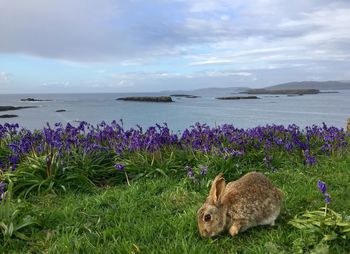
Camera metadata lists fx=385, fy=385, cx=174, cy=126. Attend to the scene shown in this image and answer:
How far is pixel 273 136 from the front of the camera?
8.09m

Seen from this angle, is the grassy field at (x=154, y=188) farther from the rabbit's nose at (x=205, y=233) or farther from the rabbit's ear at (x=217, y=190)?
the rabbit's ear at (x=217, y=190)

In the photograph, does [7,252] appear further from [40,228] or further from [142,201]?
[142,201]

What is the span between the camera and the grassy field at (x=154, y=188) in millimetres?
3615

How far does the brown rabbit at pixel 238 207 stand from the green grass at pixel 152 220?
0.37 ft

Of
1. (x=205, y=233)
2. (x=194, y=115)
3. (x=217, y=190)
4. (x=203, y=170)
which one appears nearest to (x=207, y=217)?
(x=205, y=233)

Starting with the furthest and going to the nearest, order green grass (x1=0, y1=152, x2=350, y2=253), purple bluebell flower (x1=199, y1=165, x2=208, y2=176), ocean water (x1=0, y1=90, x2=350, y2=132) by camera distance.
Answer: ocean water (x1=0, y1=90, x2=350, y2=132) < purple bluebell flower (x1=199, y1=165, x2=208, y2=176) < green grass (x1=0, y1=152, x2=350, y2=253)

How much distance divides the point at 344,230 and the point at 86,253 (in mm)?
2335

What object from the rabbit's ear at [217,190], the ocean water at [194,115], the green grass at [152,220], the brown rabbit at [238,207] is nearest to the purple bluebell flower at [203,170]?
the green grass at [152,220]

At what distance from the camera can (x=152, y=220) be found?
4266 millimetres

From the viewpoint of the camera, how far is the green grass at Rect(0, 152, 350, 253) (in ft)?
11.6

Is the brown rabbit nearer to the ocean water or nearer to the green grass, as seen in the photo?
the green grass

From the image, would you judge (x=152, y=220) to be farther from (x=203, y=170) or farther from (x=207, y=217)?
(x=203, y=170)

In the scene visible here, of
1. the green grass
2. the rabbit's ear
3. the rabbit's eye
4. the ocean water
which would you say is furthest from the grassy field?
the ocean water

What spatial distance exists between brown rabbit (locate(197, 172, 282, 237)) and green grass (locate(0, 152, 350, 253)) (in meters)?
0.11
